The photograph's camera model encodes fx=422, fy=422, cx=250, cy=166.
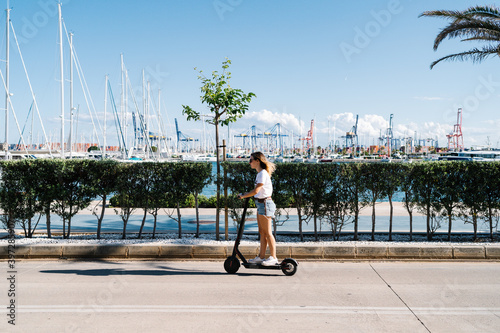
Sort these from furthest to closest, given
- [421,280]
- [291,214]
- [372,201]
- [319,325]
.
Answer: [291,214] < [372,201] < [421,280] < [319,325]

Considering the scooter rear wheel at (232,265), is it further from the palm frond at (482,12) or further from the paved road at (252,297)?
the palm frond at (482,12)

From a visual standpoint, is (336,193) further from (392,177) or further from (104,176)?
(104,176)

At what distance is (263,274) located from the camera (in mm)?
7027

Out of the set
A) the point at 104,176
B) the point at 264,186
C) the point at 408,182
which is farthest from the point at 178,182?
the point at 408,182

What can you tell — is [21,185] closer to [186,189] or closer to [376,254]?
[186,189]

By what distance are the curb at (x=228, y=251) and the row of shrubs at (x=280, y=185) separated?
4.29ft

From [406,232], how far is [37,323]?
8.54m

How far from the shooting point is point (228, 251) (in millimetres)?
8117

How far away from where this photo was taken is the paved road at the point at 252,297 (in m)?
4.67

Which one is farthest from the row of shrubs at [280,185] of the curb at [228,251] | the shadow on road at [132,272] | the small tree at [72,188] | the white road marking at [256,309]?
the white road marking at [256,309]

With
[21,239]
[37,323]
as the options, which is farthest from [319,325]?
[21,239]

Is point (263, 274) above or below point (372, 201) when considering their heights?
below

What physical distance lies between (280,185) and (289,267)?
2.62 meters

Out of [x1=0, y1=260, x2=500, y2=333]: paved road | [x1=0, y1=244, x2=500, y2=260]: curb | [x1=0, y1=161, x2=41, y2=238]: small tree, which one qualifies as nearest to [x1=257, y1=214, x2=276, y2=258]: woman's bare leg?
[x1=0, y1=260, x2=500, y2=333]: paved road
